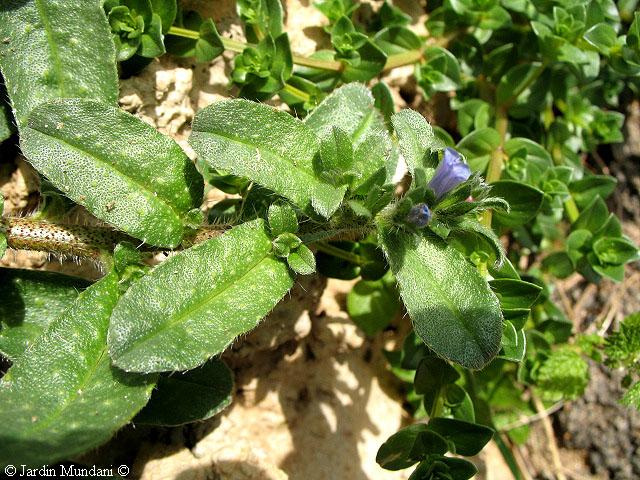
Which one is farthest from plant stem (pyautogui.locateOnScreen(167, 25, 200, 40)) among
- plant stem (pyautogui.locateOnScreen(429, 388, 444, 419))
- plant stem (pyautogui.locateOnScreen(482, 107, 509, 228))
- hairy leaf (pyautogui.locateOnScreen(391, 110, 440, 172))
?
plant stem (pyautogui.locateOnScreen(429, 388, 444, 419))

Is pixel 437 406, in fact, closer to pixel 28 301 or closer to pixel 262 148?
pixel 262 148

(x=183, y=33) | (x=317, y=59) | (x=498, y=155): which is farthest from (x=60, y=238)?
(x=498, y=155)

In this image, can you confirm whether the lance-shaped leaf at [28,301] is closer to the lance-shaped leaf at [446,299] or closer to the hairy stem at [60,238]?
the hairy stem at [60,238]

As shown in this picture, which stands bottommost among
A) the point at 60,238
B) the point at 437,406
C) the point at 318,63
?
the point at 437,406

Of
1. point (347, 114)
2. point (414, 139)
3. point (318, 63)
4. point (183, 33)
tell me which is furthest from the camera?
point (318, 63)

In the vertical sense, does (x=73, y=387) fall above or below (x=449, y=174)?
below

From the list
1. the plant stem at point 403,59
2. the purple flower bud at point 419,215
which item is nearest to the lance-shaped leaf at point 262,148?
the purple flower bud at point 419,215

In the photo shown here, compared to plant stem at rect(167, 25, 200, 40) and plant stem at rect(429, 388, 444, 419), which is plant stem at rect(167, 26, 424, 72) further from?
plant stem at rect(429, 388, 444, 419)
